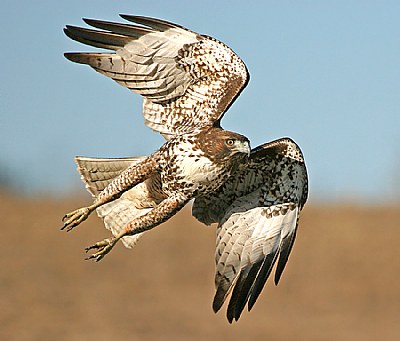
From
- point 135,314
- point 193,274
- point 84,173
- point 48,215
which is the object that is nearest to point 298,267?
point 193,274

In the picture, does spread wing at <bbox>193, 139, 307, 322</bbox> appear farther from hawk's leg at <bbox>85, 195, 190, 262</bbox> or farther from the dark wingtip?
the dark wingtip

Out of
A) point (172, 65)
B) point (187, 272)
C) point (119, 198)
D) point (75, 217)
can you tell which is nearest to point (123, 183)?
point (75, 217)

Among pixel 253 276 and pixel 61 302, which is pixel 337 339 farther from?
pixel 253 276

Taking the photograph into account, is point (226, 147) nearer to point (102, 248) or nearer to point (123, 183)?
point (123, 183)

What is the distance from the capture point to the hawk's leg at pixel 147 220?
8883mm

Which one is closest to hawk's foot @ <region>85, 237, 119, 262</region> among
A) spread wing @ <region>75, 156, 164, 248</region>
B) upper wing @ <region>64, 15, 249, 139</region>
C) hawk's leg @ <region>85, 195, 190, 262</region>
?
hawk's leg @ <region>85, 195, 190, 262</region>

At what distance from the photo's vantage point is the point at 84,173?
988 cm

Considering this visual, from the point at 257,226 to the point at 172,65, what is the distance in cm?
147

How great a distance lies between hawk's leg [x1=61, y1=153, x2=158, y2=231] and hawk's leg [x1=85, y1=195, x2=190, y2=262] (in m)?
0.25

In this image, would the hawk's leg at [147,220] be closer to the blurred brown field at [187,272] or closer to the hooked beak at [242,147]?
the hooked beak at [242,147]

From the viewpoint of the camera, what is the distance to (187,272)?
84.6 ft

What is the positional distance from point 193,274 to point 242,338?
11.2 ft

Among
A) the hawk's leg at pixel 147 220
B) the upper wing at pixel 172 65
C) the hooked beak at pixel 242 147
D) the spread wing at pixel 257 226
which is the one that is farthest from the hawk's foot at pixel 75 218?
the hooked beak at pixel 242 147

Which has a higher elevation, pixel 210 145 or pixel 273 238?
pixel 210 145
